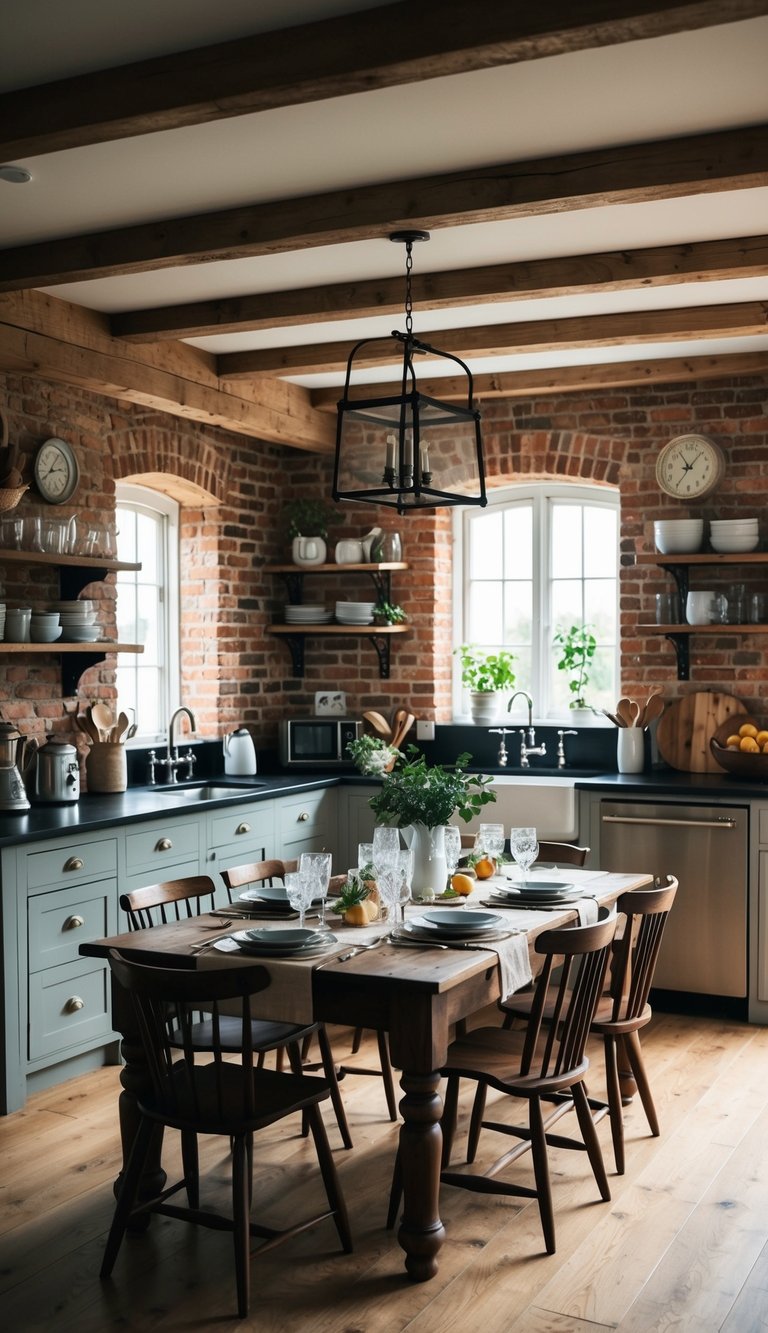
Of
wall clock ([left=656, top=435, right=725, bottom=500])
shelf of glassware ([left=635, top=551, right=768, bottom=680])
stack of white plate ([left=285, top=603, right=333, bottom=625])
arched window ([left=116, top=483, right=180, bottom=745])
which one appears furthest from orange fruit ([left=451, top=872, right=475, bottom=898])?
stack of white plate ([left=285, top=603, right=333, bottom=625])

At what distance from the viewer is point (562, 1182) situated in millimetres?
3688

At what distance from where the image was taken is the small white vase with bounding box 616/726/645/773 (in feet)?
19.7

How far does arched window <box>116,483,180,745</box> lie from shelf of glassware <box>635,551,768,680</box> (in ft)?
7.73

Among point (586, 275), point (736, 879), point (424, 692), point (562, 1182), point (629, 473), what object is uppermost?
point (586, 275)

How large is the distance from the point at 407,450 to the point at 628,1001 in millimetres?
1809

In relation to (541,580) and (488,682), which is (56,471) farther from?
(541,580)

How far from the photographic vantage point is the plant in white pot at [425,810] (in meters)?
3.78

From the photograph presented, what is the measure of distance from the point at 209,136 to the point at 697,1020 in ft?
Answer: 13.0

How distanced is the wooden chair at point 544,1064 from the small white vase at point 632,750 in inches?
101

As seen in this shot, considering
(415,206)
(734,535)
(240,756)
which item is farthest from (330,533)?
(415,206)

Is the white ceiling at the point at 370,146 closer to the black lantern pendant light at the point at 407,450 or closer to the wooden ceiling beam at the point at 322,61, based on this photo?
the wooden ceiling beam at the point at 322,61

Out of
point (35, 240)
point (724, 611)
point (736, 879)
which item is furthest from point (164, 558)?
point (736, 879)

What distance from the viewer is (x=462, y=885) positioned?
12.5ft

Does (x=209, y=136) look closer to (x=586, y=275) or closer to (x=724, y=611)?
(x=586, y=275)
